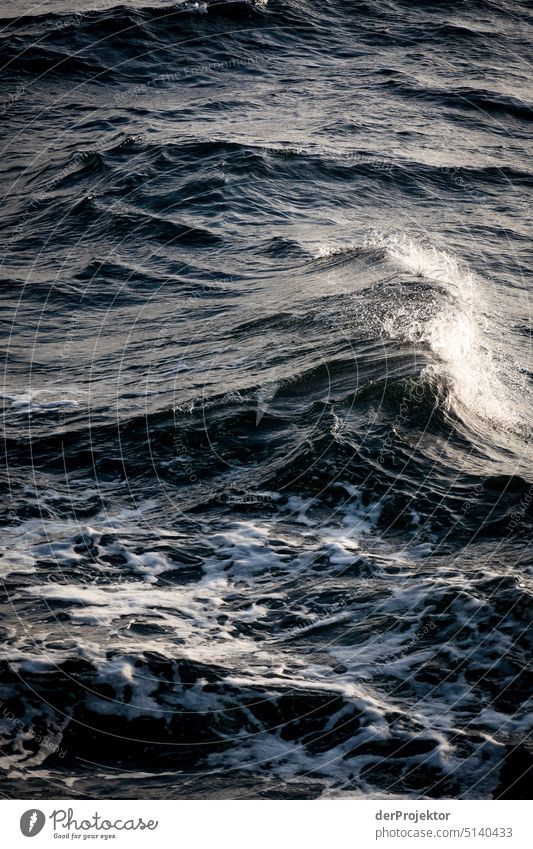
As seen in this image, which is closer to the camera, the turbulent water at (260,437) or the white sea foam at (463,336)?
the turbulent water at (260,437)

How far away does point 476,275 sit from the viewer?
15188mm

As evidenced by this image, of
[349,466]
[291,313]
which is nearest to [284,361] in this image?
[291,313]

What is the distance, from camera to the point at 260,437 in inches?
389

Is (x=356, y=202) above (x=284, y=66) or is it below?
below

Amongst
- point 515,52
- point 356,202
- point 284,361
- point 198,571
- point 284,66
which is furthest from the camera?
point 515,52

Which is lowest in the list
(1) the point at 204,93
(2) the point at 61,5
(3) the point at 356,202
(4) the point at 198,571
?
→ (4) the point at 198,571

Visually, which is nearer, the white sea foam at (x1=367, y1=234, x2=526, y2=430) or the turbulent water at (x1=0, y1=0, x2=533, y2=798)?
the turbulent water at (x1=0, y1=0, x2=533, y2=798)

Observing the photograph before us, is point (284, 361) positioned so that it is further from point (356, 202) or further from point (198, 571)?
point (356, 202)

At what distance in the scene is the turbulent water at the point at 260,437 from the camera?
6.03m

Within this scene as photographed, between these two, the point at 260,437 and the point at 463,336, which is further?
the point at 463,336

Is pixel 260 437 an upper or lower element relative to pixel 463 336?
lower

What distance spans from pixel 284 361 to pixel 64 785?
713 cm

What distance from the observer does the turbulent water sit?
603 centimetres
